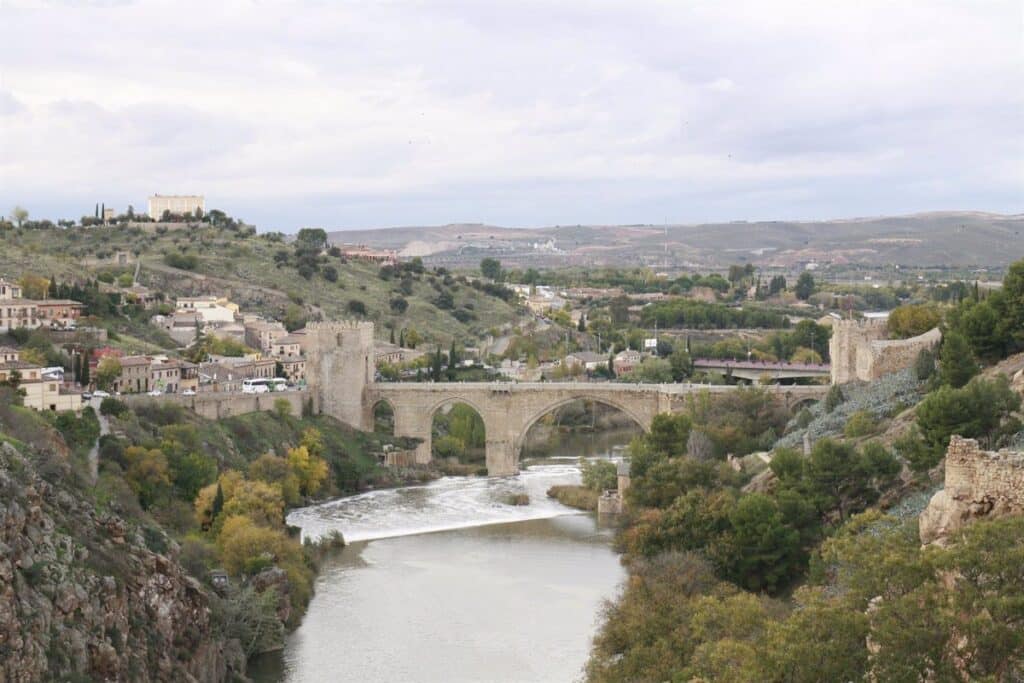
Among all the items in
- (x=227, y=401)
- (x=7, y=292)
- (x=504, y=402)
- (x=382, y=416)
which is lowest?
(x=382, y=416)

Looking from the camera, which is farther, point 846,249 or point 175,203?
point 846,249

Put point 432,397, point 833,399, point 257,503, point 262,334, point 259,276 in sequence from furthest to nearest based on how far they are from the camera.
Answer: point 259,276 → point 262,334 → point 432,397 → point 833,399 → point 257,503

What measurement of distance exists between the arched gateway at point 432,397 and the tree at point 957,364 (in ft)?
50.4

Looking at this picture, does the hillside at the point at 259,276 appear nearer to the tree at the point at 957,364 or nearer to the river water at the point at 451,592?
the river water at the point at 451,592

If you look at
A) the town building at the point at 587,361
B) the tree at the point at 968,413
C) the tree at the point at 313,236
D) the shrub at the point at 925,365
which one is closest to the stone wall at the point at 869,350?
the shrub at the point at 925,365

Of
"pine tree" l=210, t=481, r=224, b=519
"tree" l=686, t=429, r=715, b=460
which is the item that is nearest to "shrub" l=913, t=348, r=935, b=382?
"tree" l=686, t=429, r=715, b=460

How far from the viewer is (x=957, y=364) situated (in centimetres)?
3064

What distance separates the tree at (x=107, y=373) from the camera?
136 feet

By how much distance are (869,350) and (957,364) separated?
1007 centimetres

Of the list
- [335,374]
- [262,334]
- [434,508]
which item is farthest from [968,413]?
[262,334]

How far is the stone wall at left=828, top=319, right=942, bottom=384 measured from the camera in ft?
129

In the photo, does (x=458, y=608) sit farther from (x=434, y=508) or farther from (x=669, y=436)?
(x=669, y=436)

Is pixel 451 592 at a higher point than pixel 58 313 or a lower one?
lower

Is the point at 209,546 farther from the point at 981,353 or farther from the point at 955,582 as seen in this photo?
the point at 955,582
